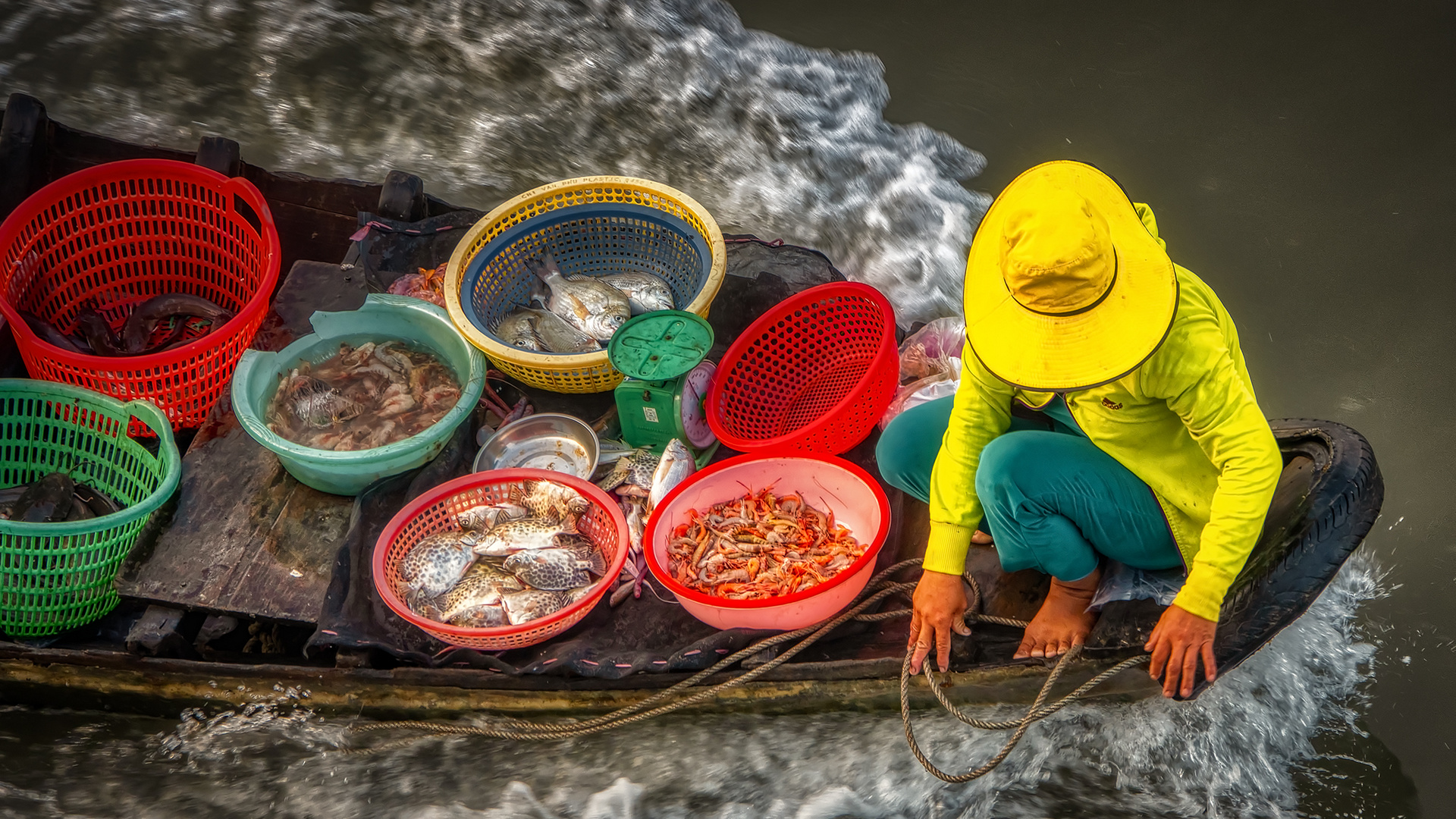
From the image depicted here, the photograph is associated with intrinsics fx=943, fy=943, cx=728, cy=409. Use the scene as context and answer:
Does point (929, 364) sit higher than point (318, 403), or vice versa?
point (929, 364)

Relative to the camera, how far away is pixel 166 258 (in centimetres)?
364

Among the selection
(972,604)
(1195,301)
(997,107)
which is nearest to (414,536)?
(972,604)

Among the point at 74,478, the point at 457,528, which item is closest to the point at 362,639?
the point at 457,528

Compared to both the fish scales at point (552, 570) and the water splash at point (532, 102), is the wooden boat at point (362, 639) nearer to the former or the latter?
the fish scales at point (552, 570)

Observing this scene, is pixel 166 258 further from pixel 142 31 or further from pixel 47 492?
pixel 142 31

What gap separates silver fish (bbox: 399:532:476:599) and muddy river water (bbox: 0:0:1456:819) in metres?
0.60

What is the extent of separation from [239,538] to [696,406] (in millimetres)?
1504

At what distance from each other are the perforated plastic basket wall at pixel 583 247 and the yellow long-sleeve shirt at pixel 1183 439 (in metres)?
1.20

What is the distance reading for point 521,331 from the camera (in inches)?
134

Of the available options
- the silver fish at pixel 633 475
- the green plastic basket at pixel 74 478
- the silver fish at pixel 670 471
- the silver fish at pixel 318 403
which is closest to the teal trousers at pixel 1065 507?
the silver fish at pixel 670 471

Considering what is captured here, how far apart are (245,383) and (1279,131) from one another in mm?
5210

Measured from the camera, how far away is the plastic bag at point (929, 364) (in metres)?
3.16

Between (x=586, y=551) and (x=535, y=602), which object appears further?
(x=586, y=551)

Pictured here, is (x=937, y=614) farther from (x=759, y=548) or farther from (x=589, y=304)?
→ (x=589, y=304)
